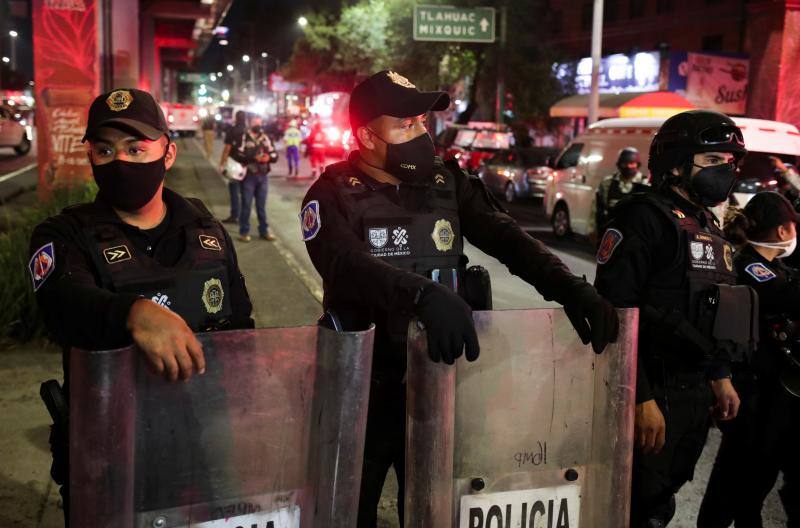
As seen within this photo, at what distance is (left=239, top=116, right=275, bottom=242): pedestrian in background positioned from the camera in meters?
12.0

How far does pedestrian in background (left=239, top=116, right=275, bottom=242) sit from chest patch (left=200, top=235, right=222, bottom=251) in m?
9.45

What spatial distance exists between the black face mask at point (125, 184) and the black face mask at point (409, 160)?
0.75 m

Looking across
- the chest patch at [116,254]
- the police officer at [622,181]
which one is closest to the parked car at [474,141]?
the police officer at [622,181]

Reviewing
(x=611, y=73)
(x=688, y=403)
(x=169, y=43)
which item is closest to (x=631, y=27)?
(x=611, y=73)

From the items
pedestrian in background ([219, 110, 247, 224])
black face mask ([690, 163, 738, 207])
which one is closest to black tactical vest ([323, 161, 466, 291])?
black face mask ([690, 163, 738, 207])

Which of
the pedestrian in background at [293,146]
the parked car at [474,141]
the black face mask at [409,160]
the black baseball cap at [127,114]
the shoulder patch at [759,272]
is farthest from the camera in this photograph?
the pedestrian in background at [293,146]

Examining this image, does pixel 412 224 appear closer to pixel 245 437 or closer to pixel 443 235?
pixel 443 235

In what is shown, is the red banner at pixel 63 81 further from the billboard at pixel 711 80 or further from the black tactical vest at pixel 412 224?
the billboard at pixel 711 80

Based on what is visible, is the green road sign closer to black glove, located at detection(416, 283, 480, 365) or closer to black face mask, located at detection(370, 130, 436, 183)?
black face mask, located at detection(370, 130, 436, 183)

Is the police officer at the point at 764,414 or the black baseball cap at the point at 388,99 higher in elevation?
the black baseball cap at the point at 388,99

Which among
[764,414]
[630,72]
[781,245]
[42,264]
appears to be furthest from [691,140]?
[630,72]

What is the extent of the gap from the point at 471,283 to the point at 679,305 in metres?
0.76

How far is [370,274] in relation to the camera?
2.38m

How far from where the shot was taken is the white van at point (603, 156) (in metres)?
11.5
